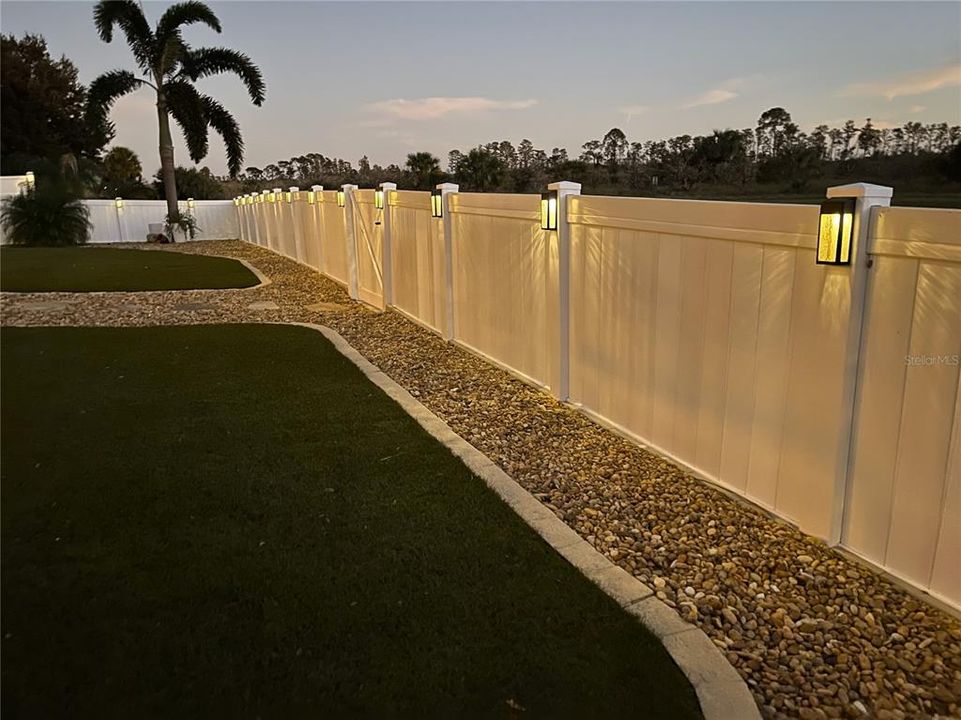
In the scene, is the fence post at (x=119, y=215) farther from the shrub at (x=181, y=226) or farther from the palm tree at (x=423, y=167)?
the palm tree at (x=423, y=167)

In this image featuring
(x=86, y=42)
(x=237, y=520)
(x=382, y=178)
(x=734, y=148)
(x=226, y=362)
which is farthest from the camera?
(x=382, y=178)

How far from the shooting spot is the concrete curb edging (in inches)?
104

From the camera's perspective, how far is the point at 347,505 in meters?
4.05

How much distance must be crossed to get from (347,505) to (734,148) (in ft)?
71.1

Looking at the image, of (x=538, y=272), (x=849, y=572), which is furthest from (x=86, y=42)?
(x=849, y=572)

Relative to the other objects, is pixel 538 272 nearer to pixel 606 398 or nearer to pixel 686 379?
pixel 606 398

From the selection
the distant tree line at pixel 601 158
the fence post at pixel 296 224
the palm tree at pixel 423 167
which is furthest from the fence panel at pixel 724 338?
the palm tree at pixel 423 167

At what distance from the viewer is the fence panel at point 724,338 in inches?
142

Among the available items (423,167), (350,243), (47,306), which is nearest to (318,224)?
(350,243)

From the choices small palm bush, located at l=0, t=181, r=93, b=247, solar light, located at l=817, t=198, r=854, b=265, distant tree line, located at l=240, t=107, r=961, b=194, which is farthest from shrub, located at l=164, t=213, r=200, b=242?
solar light, located at l=817, t=198, r=854, b=265

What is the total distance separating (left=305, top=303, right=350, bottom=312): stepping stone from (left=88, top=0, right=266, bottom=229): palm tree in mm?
19940

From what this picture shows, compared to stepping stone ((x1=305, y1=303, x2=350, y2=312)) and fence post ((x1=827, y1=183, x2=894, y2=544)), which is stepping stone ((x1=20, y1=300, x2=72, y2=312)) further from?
fence post ((x1=827, y1=183, x2=894, y2=544))

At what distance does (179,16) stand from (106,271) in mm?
16438

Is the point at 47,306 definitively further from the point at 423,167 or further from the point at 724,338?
the point at 423,167
